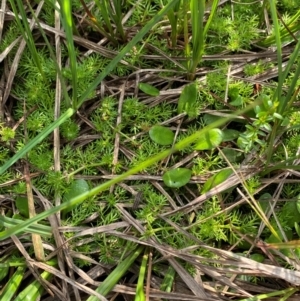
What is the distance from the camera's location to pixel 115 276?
1.18 m

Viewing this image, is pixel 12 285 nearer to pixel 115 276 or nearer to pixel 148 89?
pixel 115 276

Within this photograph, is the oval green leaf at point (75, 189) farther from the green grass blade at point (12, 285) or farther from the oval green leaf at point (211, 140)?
the oval green leaf at point (211, 140)

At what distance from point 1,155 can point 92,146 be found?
0.26 metres

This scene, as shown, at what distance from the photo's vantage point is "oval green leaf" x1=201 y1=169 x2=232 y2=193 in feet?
4.08

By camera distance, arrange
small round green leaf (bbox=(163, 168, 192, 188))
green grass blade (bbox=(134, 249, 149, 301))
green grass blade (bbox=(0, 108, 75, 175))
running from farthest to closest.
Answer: small round green leaf (bbox=(163, 168, 192, 188)) → green grass blade (bbox=(134, 249, 149, 301)) → green grass blade (bbox=(0, 108, 75, 175))

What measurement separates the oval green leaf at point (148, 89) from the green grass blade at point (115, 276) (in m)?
0.47

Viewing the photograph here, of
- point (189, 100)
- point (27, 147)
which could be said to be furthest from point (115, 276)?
point (189, 100)

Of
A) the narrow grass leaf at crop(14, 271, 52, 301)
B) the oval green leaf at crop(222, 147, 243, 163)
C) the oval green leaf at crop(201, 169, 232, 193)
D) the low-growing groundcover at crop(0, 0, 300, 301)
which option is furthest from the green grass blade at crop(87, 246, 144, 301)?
the oval green leaf at crop(222, 147, 243, 163)

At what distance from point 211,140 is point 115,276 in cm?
46

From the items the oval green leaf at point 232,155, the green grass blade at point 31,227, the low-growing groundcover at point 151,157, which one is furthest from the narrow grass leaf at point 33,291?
the oval green leaf at point 232,155

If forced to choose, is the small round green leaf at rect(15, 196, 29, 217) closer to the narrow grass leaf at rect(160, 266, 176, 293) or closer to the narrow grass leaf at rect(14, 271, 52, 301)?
the narrow grass leaf at rect(14, 271, 52, 301)

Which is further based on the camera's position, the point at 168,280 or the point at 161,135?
the point at 161,135

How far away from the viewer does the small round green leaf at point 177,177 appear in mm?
1245

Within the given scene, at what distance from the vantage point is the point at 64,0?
96cm
